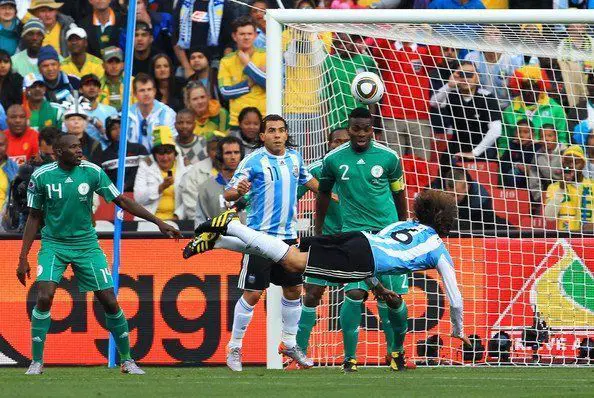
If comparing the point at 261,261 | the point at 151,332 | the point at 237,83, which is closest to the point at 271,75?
the point at 261,261

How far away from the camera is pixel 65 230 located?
11.1 m

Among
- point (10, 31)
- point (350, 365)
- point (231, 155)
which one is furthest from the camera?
point (10, 31)

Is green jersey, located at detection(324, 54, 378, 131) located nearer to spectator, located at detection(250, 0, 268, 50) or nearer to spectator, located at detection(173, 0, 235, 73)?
spectator, located at detection(250, 0, 268, 50)

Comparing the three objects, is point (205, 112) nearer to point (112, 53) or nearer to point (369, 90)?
point (112, 53)

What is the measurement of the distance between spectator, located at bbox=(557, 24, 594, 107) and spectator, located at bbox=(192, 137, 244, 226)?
4.00 m

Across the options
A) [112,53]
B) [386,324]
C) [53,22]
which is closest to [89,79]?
[112,53]

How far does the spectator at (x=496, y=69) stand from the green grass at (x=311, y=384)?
420cm

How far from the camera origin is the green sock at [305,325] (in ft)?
38.8

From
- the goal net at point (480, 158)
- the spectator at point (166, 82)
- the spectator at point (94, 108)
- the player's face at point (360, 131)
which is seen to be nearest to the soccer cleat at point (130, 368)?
the goal net at point (480, 158)

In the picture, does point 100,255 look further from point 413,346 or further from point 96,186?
point 413,346

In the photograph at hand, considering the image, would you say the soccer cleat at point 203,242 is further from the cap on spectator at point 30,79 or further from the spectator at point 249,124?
the cap on spectator at point 30,79

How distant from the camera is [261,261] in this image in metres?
11.0

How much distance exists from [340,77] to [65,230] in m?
Result: 3.96

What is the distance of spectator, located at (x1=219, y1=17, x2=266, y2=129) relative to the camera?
1719cm
